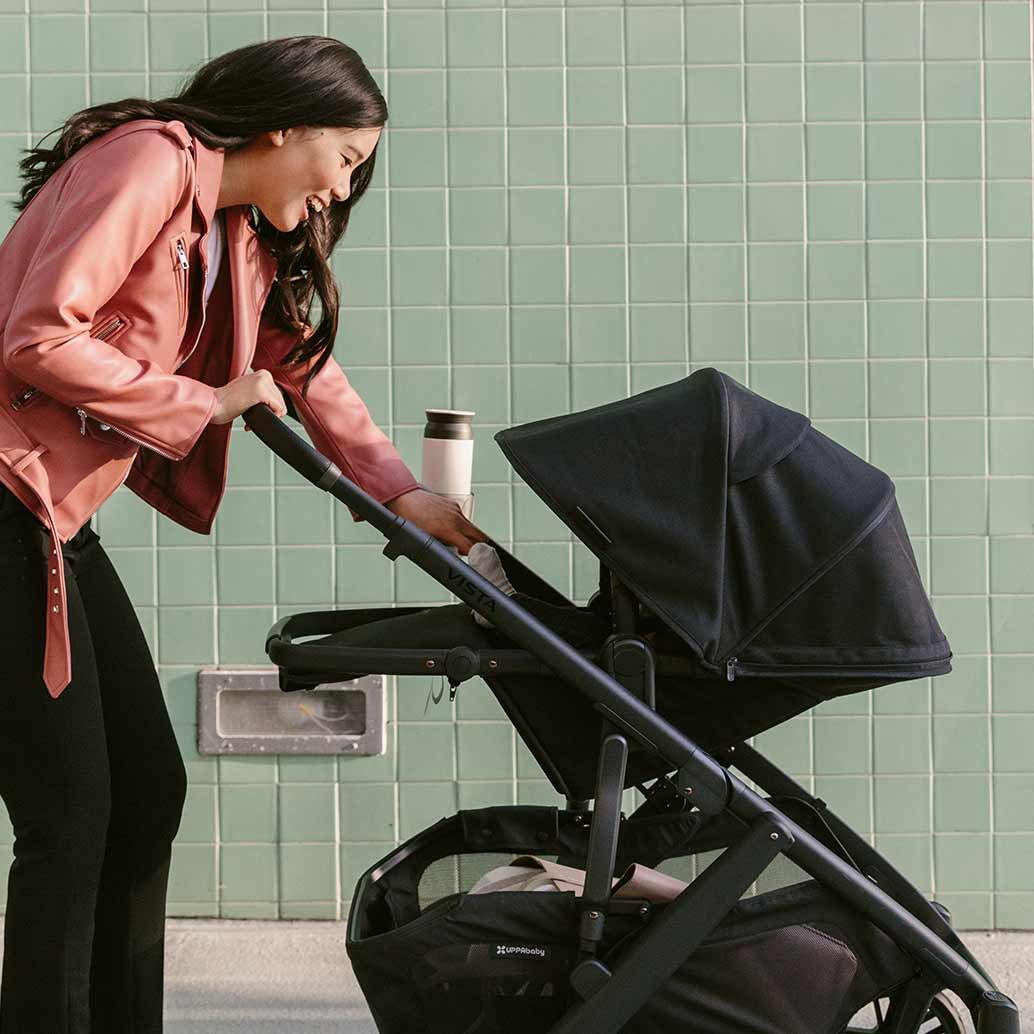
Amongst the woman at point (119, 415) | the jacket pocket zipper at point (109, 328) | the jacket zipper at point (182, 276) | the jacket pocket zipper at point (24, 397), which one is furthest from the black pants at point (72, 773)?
the jacket zipper at point (182, 276)

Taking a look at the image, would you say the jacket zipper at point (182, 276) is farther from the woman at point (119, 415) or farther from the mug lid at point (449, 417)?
the mug lid at point (449, 417)

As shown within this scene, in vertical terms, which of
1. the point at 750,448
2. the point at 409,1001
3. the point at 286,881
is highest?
the point at 750,448

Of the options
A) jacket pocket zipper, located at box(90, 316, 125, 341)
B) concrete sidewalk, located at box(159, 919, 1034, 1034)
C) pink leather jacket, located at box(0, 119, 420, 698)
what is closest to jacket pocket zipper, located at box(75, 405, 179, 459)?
pink leather jacket, located at box(0, 119, 420, 698)

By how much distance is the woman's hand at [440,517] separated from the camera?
2188 mm

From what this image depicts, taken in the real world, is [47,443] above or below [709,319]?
below

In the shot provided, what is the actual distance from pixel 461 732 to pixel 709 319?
3.60ft

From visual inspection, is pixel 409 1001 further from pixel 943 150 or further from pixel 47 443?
pixel 943 150

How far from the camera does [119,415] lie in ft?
5.87

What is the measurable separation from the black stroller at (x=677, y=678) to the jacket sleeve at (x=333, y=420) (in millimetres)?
388

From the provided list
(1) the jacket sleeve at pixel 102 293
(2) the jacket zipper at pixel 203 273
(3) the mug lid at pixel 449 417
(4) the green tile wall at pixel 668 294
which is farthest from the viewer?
(4) the green tile wall at pixel 668 294

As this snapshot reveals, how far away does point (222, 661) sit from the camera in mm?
3166

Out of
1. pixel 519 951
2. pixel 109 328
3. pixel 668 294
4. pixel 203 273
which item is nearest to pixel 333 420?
pixel 203 273

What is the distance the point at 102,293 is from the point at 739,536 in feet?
2.91

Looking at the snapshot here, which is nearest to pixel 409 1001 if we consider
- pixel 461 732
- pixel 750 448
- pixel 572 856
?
pixel 572 856
